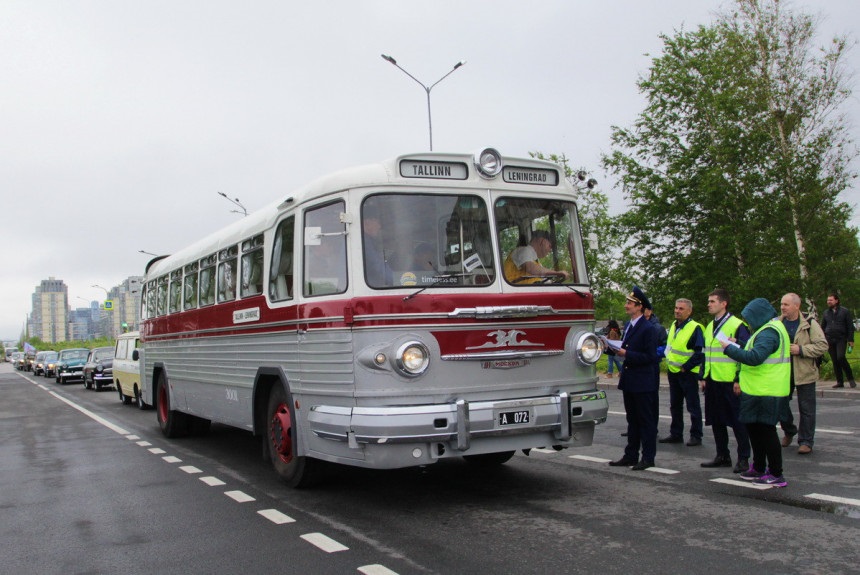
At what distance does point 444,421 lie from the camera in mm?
6512

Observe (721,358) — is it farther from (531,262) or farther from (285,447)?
(285,447)

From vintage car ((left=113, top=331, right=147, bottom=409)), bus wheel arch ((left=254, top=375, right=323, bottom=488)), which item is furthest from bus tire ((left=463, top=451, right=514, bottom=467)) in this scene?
vintage car ((left=113, top=331, right=147, bottom=409))

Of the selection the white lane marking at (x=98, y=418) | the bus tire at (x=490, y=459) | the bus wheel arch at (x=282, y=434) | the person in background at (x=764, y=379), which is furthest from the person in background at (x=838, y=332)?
the white lane marking at (x=98, y=418)

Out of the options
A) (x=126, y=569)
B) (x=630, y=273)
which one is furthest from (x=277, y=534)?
(x=630, y=273)

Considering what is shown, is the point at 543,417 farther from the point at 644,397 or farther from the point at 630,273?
the point at 630,273

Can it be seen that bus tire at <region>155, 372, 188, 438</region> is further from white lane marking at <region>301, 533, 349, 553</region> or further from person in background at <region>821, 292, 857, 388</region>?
person in background at <region>821, 292, 857, 388</region>

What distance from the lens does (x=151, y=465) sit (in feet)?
33.8

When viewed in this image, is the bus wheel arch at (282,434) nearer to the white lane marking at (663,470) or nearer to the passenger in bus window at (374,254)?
the passenger in bus window at (374,254)

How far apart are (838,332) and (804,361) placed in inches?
265

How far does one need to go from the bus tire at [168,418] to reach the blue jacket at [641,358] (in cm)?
754

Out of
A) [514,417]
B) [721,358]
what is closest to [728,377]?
[721,358]

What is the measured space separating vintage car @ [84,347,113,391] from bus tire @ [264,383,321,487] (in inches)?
951

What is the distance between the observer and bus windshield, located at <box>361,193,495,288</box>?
678 centimetres

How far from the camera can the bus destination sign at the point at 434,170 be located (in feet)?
A: 23.0
